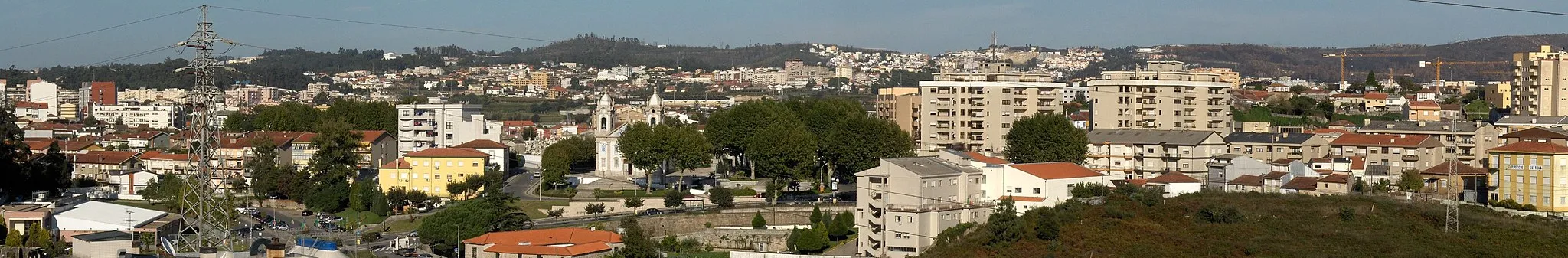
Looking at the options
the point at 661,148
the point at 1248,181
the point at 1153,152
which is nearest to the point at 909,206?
the point at 1248,181

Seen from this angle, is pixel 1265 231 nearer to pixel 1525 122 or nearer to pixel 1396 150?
pixel 1396 150

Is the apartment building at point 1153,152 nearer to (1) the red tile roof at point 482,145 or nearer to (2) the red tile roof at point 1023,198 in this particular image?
(2) the red tile roof at point 1023,198

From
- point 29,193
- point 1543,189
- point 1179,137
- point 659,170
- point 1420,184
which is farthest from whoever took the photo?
point 659,170

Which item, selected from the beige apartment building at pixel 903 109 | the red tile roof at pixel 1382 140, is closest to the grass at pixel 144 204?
the beige apartment building at pixel 903 109

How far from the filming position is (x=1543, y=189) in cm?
3325

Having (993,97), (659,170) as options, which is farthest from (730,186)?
(993,97)

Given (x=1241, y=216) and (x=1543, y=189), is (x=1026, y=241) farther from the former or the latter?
(x=1543, y=189)

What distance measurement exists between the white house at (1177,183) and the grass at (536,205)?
13248 mm

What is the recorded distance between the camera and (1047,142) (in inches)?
1750

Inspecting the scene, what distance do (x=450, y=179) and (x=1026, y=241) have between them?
17.7 meters

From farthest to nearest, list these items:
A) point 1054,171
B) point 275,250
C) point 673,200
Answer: point 673,200 → point 1054,171 → point 275,250

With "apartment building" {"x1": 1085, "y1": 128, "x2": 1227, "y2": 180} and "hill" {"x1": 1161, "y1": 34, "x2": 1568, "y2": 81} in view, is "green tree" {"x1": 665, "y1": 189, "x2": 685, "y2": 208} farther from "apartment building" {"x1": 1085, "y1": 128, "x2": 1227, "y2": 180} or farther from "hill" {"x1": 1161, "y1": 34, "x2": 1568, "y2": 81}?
"hill" {"x1": 1161, "y1": 34, "x2": 1568, "y2": 81}

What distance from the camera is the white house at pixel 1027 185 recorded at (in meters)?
36.2

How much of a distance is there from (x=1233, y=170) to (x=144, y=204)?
25199mm
